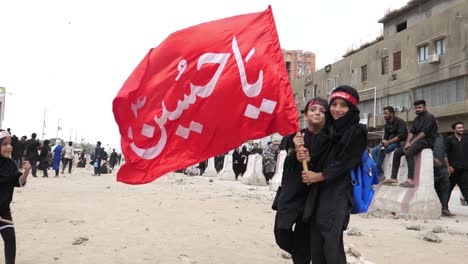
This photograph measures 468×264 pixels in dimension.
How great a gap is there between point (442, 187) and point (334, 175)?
6.35 m

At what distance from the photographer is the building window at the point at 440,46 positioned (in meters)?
26.6

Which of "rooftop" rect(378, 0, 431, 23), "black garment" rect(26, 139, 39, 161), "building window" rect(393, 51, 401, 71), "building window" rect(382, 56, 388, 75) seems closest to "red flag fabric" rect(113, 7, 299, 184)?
"black garment" rect(26, 139, 39, 161)

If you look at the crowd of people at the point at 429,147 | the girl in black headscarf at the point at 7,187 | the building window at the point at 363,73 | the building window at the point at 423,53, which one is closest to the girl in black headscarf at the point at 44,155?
the crowd of people at the point at 429,147

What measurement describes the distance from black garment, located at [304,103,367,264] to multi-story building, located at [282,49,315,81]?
67.5 m

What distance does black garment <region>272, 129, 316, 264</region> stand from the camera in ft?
11.2

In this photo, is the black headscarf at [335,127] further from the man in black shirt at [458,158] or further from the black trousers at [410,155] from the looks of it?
the man in black shirt at [458,158]

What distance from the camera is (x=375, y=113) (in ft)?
112

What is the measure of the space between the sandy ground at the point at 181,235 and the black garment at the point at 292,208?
4.25ft

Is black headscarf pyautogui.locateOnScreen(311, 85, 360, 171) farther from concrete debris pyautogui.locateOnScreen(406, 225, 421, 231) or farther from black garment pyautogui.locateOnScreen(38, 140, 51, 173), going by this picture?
black garment pyautogui.locateOnScreen(38, 140, 51, 173)

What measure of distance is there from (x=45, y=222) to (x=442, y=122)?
84.6 ft

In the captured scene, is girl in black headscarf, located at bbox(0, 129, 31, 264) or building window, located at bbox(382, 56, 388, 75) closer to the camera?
girl in black headscarf, located at bbox(0, 129, 31, 264)

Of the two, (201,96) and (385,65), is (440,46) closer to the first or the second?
(385,65)

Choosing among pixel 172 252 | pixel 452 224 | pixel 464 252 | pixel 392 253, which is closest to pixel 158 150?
pixel 172 252

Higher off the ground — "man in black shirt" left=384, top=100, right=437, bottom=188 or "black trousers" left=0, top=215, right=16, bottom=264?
"man in black shirt" left=384, top=100, right=437, bottom=188
